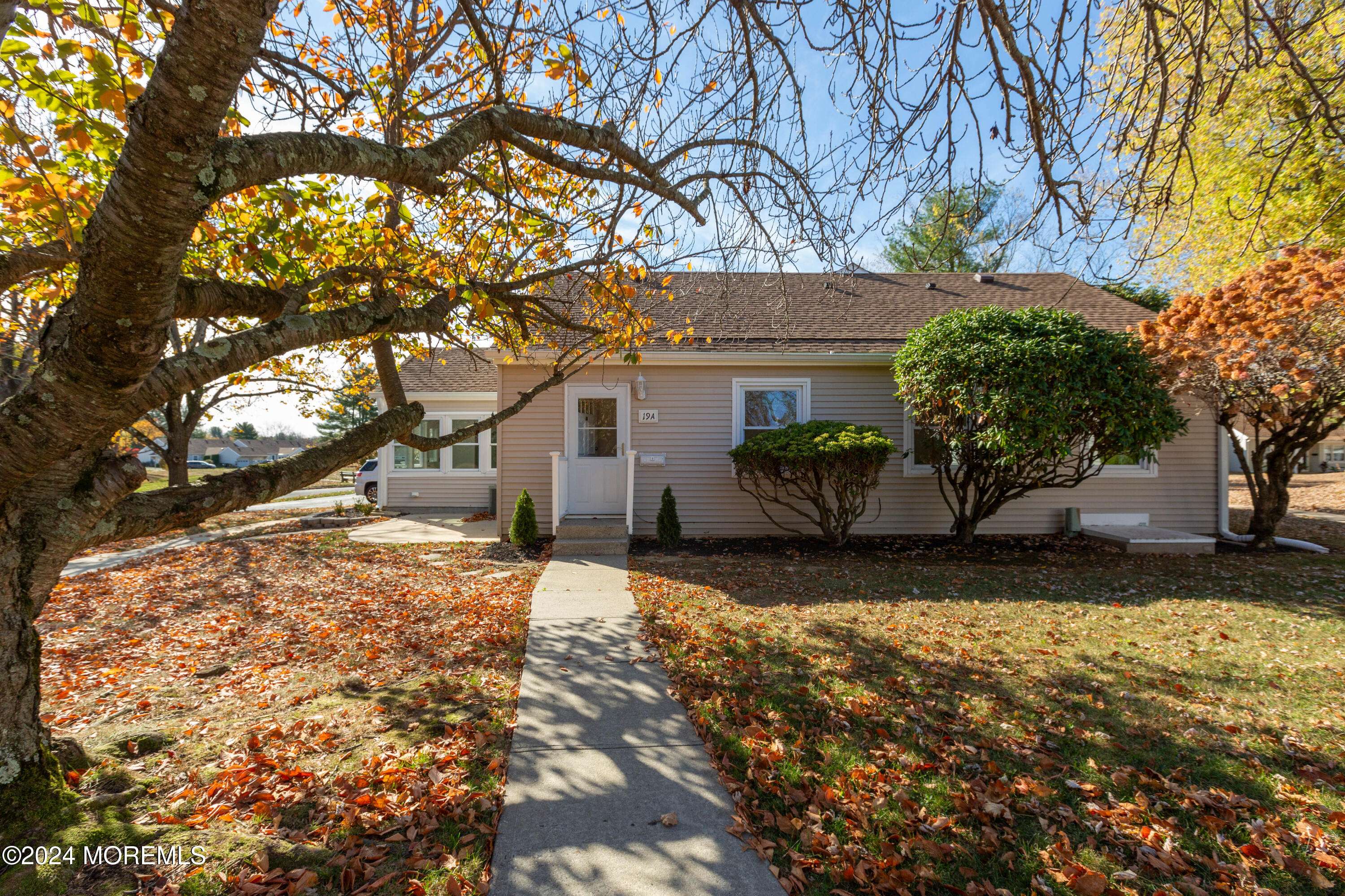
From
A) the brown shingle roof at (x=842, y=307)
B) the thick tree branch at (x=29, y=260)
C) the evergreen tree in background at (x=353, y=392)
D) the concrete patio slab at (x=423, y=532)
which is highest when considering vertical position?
the brown shingle roof at (x=842, y=307)

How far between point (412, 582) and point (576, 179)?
5.32 metres

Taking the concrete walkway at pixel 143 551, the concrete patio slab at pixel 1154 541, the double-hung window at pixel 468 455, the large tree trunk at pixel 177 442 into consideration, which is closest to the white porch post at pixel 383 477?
the double-hung window at pixel 468 455

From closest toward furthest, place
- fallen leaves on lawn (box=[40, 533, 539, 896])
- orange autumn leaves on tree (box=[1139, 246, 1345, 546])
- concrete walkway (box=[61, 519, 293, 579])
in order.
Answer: fallen leaves on lawn (box=[40, 533, 539, 896]), orange autumn leaves on tree (box=[1139, 246, 1345, 546]), concrete walkway (box=[61, 519, 293, 579])

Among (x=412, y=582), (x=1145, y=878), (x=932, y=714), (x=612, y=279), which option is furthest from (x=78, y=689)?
(x=1145, y=878)

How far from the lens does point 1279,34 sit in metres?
2.70

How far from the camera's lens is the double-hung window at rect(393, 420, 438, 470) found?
15.2 m

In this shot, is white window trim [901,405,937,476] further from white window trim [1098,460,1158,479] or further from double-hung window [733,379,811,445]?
white window trim [1098,460,1158,479]

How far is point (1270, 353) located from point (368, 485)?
19.2 metres

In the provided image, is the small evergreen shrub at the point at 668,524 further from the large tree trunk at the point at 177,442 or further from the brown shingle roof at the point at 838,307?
the large tree trunk at the point at 177,442

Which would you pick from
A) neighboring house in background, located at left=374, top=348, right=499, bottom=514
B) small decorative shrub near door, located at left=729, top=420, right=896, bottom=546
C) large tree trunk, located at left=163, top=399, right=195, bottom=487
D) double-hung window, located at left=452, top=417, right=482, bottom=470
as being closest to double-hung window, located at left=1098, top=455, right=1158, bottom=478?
small decorative shrub near door, located at left=729, top=420, right=896, bottom=546

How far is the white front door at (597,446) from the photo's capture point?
10.3 m

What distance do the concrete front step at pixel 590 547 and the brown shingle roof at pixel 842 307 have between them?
3377 millimetres

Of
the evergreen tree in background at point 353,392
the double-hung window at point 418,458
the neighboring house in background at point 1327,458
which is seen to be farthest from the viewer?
the neighboring house in background at point 1327,458

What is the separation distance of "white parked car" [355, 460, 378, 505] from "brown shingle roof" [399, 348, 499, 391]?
3.02 metres
